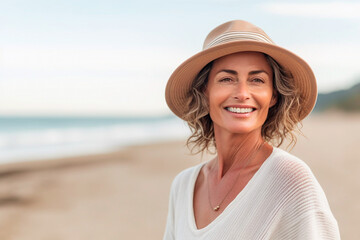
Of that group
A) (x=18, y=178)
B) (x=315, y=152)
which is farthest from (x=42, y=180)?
(x=315, y=152)

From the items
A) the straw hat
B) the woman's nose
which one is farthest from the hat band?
the woman's nose

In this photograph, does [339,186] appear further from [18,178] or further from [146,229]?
[18,178]

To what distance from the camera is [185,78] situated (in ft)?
6.81

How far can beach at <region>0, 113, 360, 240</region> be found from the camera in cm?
664

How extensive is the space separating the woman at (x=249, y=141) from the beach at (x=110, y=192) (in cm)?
200

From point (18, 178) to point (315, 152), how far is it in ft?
23.8

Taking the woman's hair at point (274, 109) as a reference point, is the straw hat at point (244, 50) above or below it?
above

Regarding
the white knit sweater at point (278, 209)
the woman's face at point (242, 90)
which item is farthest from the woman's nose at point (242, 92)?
the white knit sweater at point (278, 209)

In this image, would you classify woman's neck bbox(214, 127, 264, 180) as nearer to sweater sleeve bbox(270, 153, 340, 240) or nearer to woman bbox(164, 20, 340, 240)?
woman bbox(164, 20, 340, 240)

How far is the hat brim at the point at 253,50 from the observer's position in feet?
5.72

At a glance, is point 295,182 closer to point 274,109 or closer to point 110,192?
point 274,109

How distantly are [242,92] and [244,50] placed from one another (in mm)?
172

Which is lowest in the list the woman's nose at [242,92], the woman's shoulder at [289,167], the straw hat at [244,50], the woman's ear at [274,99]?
the woman's shoulder at [289,167]

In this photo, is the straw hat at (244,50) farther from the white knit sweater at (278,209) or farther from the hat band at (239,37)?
the white knit sweater at (278,209)
